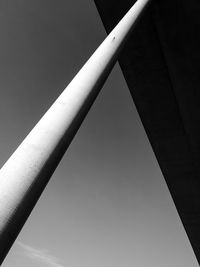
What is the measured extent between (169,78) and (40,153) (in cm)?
1189

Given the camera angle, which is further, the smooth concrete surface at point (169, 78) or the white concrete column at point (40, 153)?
the smooth concrete surface at point (169, 78)

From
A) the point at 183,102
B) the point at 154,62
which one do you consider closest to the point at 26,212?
the point at 154,62

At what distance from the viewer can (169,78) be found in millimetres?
14234

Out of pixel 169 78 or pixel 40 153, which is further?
pixel 169 78

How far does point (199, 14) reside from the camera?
11805 mm

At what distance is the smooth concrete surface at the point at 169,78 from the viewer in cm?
1232

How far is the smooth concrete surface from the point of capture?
12.3 metres

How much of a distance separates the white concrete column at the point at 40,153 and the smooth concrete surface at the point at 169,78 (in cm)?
800

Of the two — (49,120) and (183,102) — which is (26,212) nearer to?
(49,120)

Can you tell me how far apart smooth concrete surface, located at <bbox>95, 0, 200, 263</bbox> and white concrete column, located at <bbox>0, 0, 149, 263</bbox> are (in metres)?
8.00

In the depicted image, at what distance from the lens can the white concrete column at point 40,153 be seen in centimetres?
257

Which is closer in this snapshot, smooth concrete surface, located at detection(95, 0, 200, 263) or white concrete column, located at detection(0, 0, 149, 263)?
white concrete column, located at detection(0, 0, 149, 263)

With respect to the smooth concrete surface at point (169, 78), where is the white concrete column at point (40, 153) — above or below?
above

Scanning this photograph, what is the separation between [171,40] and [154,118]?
3.91 meters
